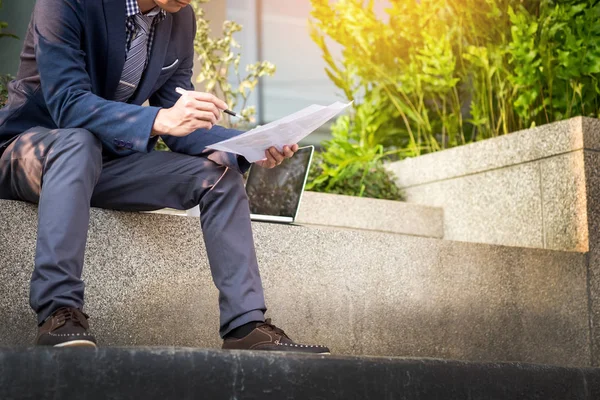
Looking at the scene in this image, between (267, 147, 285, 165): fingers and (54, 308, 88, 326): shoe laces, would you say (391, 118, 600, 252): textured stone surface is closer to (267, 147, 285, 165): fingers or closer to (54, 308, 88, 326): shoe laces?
(267, 147, 285, 165): fingers

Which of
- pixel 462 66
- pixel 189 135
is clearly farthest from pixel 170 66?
pixel 462 66

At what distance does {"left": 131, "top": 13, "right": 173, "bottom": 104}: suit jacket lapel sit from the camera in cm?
196

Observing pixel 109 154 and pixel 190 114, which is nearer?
pixel 190 114

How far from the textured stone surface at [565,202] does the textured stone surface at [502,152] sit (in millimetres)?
46

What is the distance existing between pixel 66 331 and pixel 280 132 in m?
0.61

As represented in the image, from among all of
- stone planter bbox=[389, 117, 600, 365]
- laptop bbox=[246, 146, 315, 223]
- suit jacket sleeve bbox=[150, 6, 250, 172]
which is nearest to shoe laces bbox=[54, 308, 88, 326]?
suit jacket sleeve bbox=[150, 6, 250, 172]

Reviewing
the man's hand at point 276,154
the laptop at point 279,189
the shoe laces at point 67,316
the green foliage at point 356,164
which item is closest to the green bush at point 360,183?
the green foliage at point 356,164

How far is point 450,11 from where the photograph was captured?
356 centimetres

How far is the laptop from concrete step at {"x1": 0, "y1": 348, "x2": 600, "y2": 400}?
1.13m

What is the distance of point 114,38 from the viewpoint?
1.84m

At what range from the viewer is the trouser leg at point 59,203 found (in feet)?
4.97

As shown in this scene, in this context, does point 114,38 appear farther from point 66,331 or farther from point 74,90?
point 66,331

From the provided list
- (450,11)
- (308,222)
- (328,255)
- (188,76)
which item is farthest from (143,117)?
(450,11)

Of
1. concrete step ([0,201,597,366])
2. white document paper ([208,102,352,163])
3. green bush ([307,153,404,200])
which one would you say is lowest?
concrete step ([0,201,597,366])
